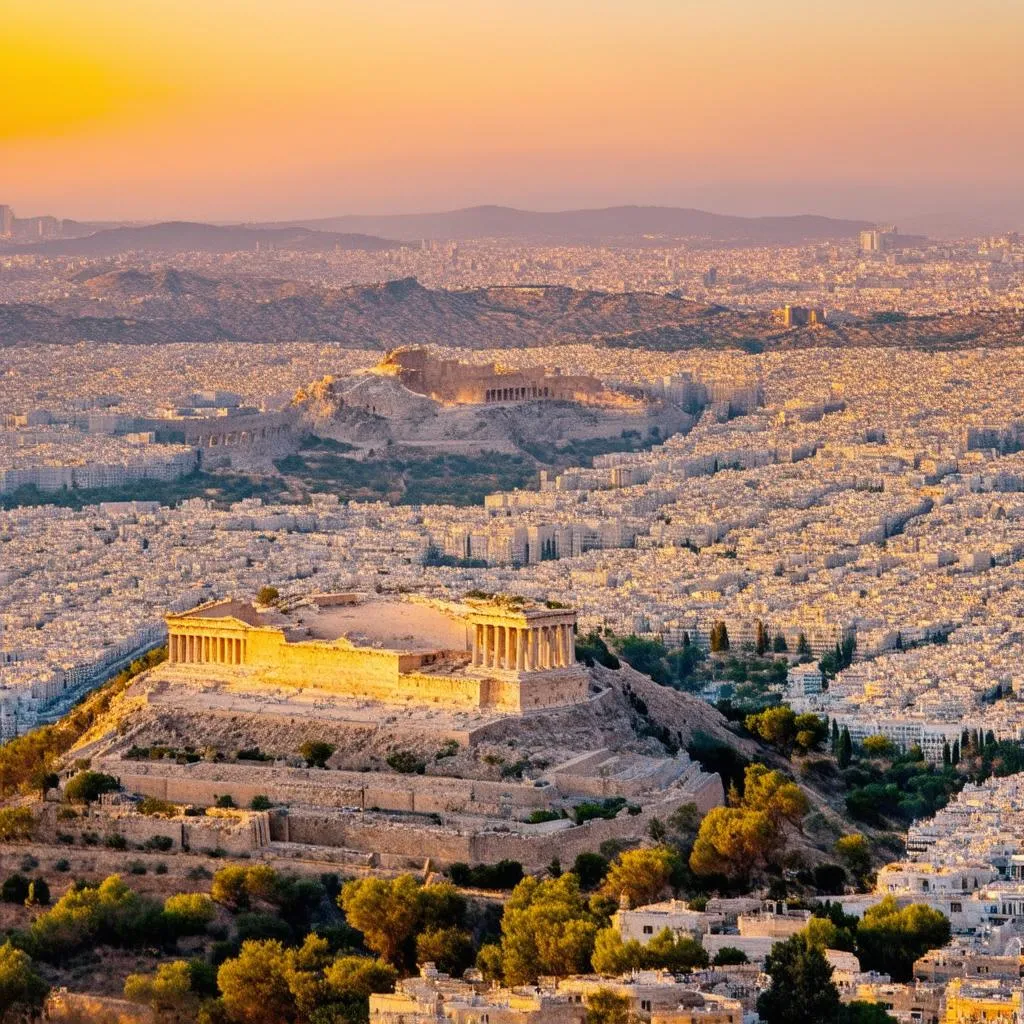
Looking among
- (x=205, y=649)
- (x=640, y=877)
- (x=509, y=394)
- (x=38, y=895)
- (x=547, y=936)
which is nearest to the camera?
(x=547, y=936)

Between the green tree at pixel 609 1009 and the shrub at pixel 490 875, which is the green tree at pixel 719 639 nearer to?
the shrub at pixel 490 875

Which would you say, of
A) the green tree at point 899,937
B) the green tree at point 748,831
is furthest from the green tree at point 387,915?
the green tree at point 899,937

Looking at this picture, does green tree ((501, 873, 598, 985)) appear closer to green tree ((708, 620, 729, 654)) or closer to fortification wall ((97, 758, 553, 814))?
fortification wall ((97, 758, 553, 814))

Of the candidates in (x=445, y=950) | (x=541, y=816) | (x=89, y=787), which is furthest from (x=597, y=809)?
(x=89, y=787)

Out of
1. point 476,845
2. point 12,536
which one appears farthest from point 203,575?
point 476,845

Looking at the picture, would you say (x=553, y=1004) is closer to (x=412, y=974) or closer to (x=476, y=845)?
(x=412, y=974)

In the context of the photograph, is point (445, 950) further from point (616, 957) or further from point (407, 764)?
point (407, 764)
